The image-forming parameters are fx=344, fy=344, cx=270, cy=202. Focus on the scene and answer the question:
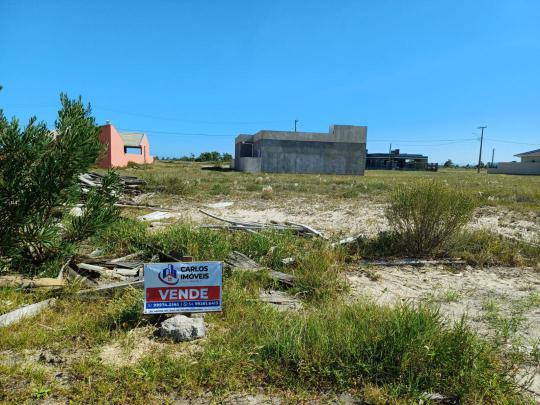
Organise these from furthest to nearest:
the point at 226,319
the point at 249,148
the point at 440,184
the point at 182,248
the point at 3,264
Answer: the point at 249,148 → the point at 440,184 → the point at 182,248 → the point at 3,264 → the point at 226,319

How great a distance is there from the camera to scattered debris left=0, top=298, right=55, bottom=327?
297 centimetres

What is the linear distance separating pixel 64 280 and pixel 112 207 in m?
0.95

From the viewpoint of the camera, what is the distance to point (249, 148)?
152 feet

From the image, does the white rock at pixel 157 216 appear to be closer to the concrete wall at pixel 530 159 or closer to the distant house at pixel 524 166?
the distant house at pixel 524 166

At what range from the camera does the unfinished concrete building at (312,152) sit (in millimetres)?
38094

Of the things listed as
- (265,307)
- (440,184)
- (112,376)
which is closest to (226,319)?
(265,307)

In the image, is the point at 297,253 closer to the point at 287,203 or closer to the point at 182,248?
the point at 182,248

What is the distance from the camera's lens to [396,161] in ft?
235

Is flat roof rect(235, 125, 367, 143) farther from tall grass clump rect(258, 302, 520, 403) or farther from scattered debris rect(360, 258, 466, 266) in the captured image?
tall grass clump rect(258, 302, 520, 403)

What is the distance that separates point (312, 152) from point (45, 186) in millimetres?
36137

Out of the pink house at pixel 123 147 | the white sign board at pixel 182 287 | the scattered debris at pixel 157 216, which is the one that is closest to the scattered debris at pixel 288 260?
the white sign board at pixel 182 287

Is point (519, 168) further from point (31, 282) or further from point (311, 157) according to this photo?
point (31, 282)

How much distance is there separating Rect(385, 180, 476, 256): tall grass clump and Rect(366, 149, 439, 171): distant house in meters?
65.9

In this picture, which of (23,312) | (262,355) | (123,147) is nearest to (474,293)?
(262,355)
